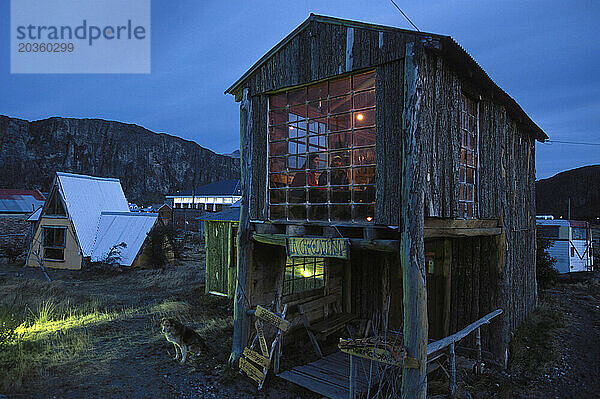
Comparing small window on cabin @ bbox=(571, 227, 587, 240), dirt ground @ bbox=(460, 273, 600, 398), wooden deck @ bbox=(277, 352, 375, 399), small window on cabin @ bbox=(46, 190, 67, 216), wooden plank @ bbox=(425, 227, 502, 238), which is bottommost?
dirt ground @ bbox=(460, 273, 600, 398)

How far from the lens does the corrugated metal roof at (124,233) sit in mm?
18188

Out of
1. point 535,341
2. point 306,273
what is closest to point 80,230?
point 306,273

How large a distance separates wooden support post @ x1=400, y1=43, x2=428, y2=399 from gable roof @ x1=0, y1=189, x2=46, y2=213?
51.9m

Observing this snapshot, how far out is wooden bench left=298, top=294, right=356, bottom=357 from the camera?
28.5 ft

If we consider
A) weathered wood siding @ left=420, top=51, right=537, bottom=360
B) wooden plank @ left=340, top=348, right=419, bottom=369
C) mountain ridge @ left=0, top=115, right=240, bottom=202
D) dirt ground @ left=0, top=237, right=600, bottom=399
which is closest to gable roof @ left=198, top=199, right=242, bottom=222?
dirt ground @ left=0, top=237, right=600, bottom=399

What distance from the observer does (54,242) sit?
19281 mm

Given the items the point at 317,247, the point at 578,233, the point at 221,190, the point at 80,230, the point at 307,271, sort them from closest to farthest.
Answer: the point at 317,247 → the point at 307,271 → the point at 80,230 → the point at 578,233 → the point at 221,190

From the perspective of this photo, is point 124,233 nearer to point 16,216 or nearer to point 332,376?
point 332,376

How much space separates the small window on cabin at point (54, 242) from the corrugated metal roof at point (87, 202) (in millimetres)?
1021

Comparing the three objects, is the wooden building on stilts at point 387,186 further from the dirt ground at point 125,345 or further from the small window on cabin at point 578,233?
the small window on cabin at point 578,233

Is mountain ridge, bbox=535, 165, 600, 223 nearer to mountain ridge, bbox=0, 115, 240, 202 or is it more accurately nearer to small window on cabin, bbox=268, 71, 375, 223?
small window on cabin, bbox=268, 71, 375, 223

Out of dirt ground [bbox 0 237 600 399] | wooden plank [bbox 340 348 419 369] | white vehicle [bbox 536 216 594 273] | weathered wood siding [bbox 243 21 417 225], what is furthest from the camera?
white vehicle [bbox 536 216 594 273]

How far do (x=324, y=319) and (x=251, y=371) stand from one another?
2.89 metres

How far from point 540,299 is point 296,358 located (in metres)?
10.9
